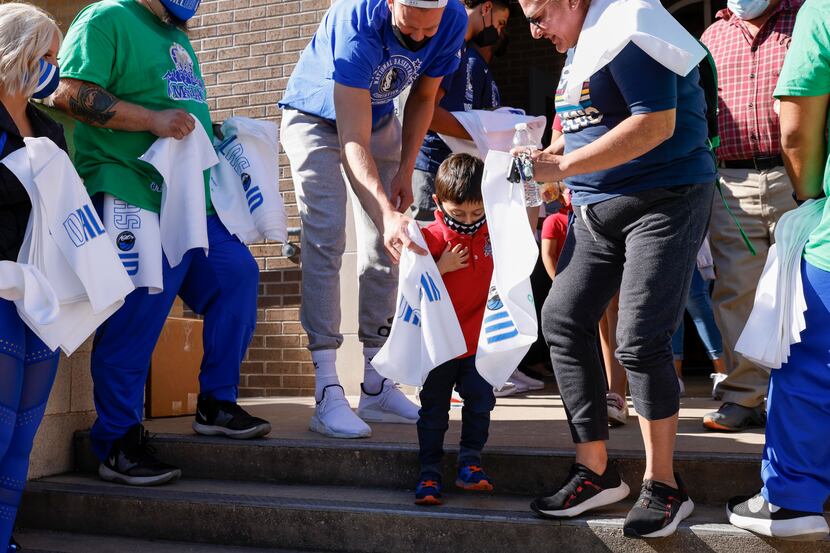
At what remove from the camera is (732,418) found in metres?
3.83

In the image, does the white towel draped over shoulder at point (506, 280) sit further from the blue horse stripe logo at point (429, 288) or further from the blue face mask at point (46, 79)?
the blue face mask at point (46, 79)

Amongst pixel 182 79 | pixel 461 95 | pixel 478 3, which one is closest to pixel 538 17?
pixel 182 79

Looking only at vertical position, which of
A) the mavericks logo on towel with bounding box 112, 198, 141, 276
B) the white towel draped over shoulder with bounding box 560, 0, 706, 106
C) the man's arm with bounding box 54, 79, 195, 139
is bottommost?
the mavericks logo on towel with bounding box 112, 198, 141, 276

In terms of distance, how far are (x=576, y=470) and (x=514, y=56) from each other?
633 cm

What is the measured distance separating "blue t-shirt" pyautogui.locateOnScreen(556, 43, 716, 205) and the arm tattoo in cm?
184

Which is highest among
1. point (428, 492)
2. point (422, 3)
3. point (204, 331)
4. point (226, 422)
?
point (422, 3)

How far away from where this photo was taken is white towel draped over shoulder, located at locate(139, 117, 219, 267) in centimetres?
362

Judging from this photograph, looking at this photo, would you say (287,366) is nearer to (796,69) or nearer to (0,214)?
(0,214)

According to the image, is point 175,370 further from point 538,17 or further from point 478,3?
point 538,17

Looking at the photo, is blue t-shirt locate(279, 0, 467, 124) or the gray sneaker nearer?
blue t-shirt locate(279, 0, 467, 124)

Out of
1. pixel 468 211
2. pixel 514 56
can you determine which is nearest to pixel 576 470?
pixel 468 211

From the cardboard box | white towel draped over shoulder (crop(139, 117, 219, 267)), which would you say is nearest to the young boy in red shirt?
white towel draped over shoulder (crop(139, 117, 219, 267))

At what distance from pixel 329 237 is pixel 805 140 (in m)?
2.02

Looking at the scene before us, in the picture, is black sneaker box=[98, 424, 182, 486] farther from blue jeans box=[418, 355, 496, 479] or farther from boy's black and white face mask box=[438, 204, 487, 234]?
boy's black and white face mask box=[438, 204, 487, 234]
